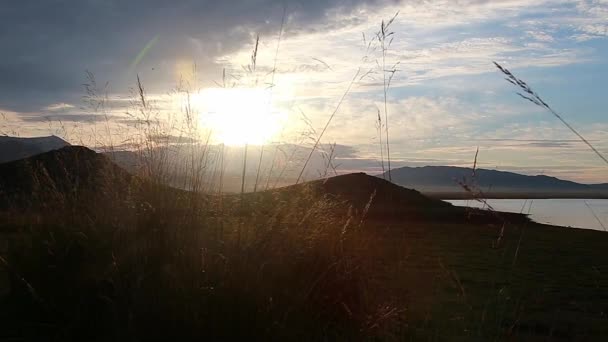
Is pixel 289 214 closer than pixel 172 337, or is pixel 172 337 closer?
pixel 172 337

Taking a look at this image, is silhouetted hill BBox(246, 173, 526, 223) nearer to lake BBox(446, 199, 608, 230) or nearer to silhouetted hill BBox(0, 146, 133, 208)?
lake BBox(446, 199, 608, 230)

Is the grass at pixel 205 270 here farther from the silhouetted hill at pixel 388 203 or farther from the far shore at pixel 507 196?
the silhouetted hill at pixel 388 203

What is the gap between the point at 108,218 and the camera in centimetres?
346

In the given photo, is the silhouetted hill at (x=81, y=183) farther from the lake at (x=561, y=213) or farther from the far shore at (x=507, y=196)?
the lake at (x=561, y=213)

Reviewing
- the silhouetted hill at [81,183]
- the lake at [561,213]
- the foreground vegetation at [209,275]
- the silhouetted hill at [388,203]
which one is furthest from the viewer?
the silhouetted hill at [388,203]

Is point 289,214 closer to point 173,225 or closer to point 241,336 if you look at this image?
point 173,225

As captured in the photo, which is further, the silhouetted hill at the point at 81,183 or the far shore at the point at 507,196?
the silhouetted hill at the point at 81,183

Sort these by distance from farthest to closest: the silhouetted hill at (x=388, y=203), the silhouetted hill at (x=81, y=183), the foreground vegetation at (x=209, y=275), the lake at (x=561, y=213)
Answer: the silhouetted hill at (x=388, y=203) → the silhouetted hill at (x=81, y=183) → the lake at (x=561, y=213) → the foreground vegetation at (x=209, y=275)

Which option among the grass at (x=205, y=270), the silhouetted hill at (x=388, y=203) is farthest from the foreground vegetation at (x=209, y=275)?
the silhouetted hill at (x=388, y=203)

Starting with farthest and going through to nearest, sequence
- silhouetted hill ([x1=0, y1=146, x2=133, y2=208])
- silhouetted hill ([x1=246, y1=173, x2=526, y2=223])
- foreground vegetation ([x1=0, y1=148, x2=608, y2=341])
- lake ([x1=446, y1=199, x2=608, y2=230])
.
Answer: silhouetted hill ([x1=246, y1=173, x2=526, y2=223]) → silhouetted hill ([x1=0, y1=146, x2=133, y2=208]) → lake ([x1=446, y1=199, x2=608, y2=230]) → foreground vegetation ([x1=0, y1=148, x2=608, y2=341])

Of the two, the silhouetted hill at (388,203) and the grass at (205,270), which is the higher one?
the grass at (205,270)

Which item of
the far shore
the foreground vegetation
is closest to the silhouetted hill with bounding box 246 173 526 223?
the far shore

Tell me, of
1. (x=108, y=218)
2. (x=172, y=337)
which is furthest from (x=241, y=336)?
(x=108, y=218)

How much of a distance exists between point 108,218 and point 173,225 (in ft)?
1.44
